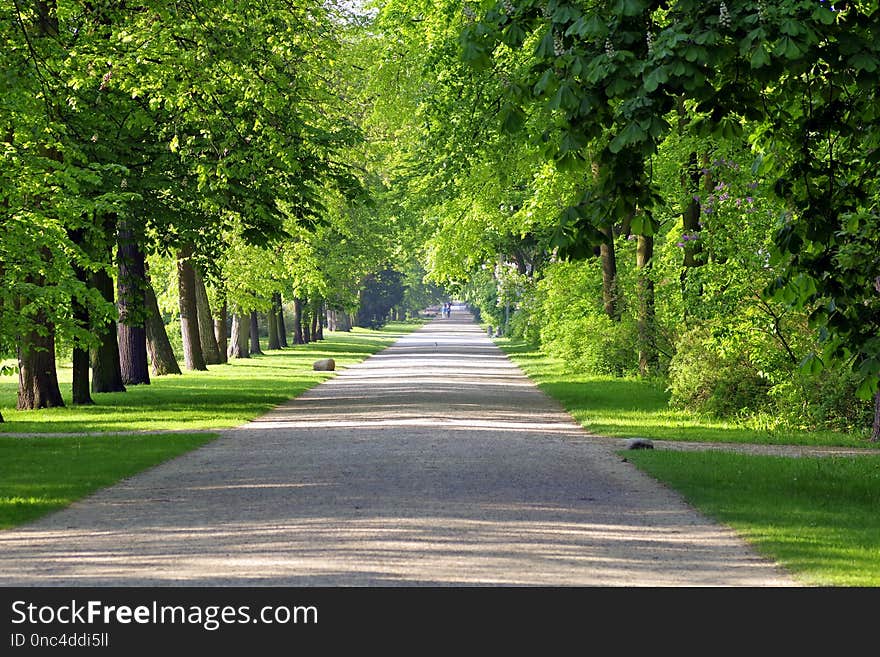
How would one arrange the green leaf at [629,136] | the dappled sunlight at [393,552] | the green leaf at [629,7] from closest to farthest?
the dappled sunlight at [393,552]
the green leaf at [629,136]
the green leaf at [629,7]

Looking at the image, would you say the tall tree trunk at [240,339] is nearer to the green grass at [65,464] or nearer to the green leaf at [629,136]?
the green grass at [65,464]

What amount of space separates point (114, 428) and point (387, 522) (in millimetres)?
11709

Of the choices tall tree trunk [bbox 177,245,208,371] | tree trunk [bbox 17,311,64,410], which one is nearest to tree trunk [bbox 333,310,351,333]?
tall tree trunk [bbox 177,245,208,371]

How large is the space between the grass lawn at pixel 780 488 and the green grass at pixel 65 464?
605 centimetres

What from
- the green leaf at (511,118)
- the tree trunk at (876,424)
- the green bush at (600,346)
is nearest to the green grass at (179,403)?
the green bush at (600,346)

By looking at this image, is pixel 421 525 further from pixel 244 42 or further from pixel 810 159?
pixel 244 42

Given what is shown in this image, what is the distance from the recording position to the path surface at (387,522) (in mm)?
9281

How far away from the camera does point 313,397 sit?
30.5m

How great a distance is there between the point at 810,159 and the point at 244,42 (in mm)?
12630

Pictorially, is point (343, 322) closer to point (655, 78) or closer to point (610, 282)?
point (610, 282)

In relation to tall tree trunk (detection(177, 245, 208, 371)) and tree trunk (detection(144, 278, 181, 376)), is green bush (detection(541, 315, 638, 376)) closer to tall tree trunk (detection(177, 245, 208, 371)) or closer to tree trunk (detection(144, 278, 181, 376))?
Answer: tall tree trunk (detection(177, 245, 208, 371))

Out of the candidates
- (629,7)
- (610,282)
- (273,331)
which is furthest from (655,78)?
(273,331)

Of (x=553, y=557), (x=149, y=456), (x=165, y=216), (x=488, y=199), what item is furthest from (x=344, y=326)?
(x=553, y=557)

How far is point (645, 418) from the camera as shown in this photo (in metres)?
→ 24.2
